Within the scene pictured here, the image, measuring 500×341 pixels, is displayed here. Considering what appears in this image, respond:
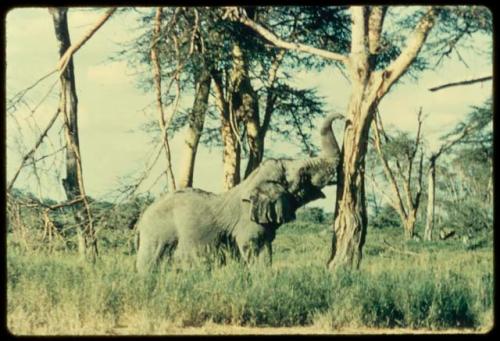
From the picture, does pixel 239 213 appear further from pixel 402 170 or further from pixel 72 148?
pixel 402 170

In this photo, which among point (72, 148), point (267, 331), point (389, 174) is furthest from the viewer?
point (389, 174)

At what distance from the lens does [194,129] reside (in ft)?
44.3

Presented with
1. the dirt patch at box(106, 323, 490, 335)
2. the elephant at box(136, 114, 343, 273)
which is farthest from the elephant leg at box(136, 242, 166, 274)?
the dirt patch at box(106, 323, 490, 335)

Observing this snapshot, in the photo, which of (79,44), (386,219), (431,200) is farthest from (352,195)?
(79,44)

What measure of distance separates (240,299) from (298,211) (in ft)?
9.74

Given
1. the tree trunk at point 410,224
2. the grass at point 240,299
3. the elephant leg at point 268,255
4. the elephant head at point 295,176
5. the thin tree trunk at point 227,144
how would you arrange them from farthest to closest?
1. the thin tree trunk at point 227,144
2. the tree trunk at point 410,224
3. the elephant head at point 295,176
4. the elephant leg at point 268,255
5. the grass at point 240,299

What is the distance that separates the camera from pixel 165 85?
13.7 meters

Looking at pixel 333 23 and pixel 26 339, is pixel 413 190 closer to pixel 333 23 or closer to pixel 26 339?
pixel 333 23

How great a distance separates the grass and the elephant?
74 cm

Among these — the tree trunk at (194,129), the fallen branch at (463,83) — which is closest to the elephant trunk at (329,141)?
the fallen branch at (463,83)

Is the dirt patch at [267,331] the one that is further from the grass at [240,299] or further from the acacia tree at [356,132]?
the acacia tree at [356,132]

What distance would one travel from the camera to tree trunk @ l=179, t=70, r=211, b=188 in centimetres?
1338

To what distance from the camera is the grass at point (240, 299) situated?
1065 centimetres

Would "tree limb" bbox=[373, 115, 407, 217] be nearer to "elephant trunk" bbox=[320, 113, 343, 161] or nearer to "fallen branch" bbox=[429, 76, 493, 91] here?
"elephant trunk" bbox=[320, 113, 343, 161]
